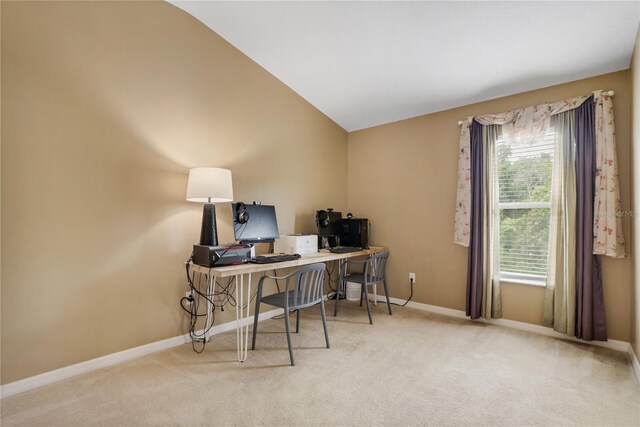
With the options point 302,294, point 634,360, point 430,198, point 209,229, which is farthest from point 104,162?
point 634,360

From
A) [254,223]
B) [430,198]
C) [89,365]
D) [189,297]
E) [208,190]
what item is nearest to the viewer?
[89,365]

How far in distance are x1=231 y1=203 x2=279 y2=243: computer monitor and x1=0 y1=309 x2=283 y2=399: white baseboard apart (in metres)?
0.83

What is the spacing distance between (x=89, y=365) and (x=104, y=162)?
56.2 inches

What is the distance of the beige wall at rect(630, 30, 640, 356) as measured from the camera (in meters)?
2.13

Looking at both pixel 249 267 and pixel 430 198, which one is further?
pixel 430 198

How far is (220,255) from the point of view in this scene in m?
2.29

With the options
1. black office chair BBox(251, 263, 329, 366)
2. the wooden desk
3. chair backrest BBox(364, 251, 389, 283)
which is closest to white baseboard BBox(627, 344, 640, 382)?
chair backrest BBox(364, 251, 389, 283)

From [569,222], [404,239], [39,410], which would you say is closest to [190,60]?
[39,410]

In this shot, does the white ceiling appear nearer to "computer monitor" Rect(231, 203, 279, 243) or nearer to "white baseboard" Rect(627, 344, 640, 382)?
"computer monitor" Rect(231, 203, 279, 243)

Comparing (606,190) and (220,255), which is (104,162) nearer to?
(220,255)

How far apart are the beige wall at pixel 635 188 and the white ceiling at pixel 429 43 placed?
0.21m

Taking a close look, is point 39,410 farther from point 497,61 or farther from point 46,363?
point 497,61

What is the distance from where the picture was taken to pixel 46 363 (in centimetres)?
197

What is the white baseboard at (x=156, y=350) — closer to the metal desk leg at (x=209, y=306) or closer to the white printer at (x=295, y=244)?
the metal desk leg at (x=209, y=306)
